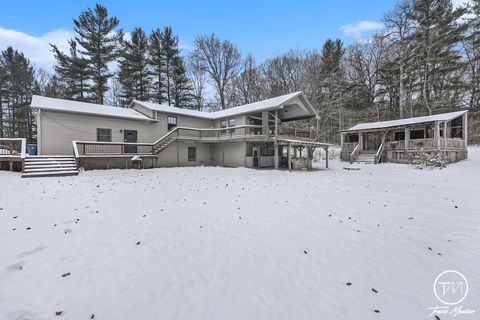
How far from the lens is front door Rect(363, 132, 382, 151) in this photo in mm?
24406

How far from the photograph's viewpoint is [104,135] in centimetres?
1706

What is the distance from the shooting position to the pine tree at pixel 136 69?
95.8 feet

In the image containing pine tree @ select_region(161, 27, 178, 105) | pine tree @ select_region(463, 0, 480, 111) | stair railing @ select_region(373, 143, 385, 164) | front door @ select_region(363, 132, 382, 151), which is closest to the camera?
stair railing @ select_region(373, 143, 385, 164)

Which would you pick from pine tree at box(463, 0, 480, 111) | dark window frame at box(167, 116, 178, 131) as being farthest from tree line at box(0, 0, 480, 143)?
dark window frame at box(167, 116, 178, 131)

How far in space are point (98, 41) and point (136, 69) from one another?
476cm

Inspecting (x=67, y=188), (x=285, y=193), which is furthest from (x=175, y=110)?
(x=285, y=193)

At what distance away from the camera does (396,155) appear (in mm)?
21047

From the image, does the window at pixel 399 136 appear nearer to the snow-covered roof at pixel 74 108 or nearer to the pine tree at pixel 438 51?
the pine tree at pixel 438 51

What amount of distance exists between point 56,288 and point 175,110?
19212 millimetres

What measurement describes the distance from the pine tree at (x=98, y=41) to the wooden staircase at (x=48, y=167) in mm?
16290

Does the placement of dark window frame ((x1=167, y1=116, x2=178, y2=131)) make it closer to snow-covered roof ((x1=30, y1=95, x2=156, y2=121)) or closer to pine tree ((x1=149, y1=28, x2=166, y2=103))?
snow-covered roof ((x1=30, y1=95, x2=156, y2=121))

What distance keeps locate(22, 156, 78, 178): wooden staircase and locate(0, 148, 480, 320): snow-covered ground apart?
15.3ft

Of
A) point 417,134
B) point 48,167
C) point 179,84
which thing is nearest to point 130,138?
point 48,167

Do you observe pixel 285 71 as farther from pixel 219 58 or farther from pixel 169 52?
pixel 169 52
